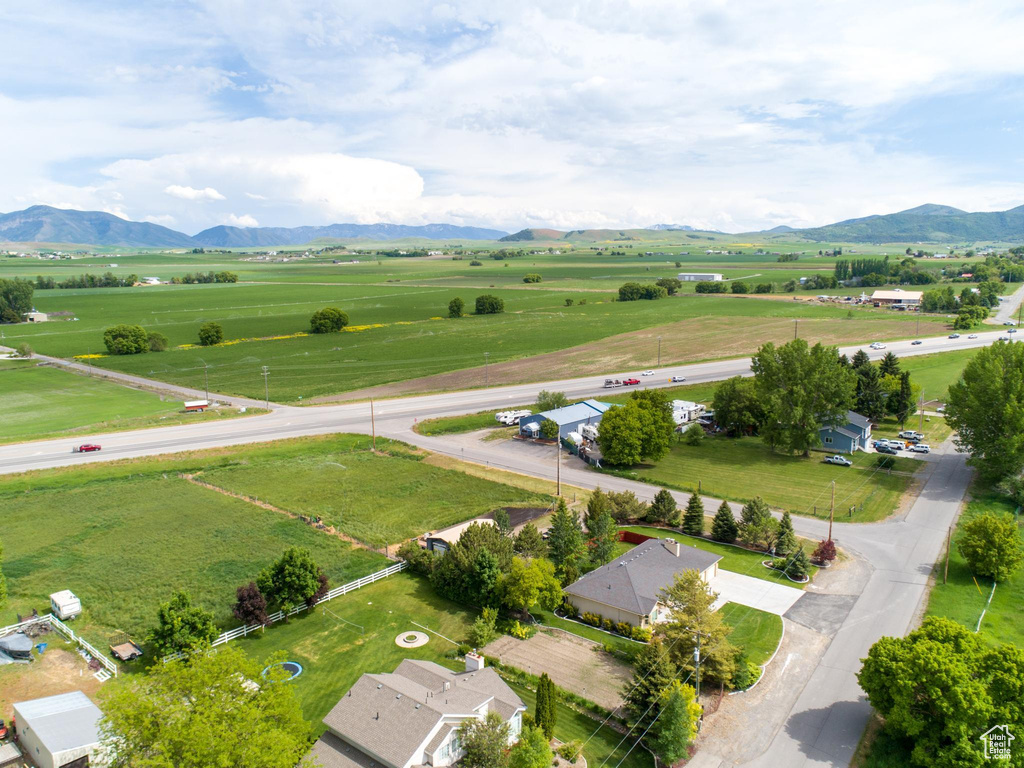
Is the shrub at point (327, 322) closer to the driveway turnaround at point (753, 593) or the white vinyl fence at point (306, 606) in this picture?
the white vinyl fence at point (306, 606)

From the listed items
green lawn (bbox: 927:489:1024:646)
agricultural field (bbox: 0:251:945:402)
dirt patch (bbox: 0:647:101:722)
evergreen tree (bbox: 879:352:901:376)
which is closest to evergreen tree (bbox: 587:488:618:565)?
green lawn (bbox: 927:489:1024:646)

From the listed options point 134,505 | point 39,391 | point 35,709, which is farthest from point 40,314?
point 35,709

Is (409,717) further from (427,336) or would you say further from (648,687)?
(427,336)

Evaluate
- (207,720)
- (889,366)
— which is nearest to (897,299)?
(889,366)

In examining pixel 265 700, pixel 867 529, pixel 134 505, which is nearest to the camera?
pixel 265 700

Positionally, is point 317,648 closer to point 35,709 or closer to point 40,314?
point 35,709

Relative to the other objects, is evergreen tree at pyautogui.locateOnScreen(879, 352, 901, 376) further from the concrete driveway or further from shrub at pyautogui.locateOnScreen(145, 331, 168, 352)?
shrub at pyautogui.locateOnScreen(145, 331, 168, 352)
